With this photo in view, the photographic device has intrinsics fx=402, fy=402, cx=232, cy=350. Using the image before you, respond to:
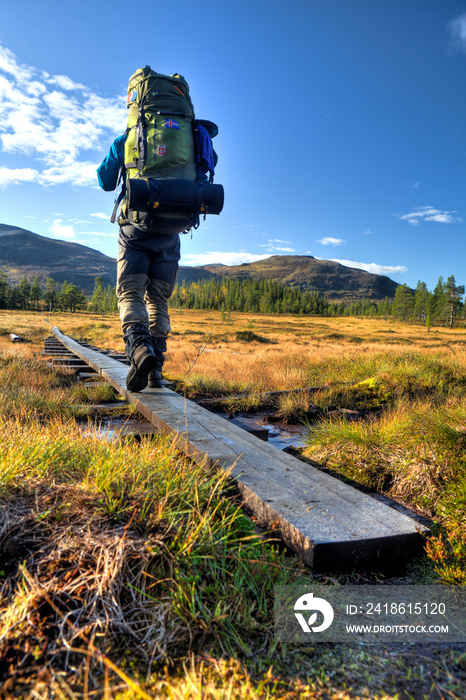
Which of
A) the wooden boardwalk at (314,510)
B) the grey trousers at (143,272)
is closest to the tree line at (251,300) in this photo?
the grey trousers at (143,272)

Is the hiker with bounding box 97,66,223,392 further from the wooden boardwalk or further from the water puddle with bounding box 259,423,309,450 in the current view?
the wooden boardwalk

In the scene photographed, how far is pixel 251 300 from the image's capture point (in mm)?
130250

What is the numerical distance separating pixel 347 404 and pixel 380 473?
2.72 metres

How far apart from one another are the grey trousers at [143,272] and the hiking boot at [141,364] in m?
0.39

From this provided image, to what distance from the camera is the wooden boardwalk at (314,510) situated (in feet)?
5.11

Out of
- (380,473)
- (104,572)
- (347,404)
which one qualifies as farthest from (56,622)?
(347,404)

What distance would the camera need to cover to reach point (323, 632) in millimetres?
1237

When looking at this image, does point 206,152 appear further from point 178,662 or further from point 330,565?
point 178,662

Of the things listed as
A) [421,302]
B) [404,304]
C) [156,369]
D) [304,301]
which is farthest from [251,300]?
[156,369]

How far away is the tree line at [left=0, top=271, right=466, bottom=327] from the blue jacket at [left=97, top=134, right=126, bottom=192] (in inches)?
3209

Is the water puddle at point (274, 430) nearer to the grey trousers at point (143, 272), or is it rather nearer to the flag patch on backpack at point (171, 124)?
the grey trousers at point (143, 272)

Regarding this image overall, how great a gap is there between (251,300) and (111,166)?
127044 mm

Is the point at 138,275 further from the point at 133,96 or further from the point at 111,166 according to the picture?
the point at 133,96

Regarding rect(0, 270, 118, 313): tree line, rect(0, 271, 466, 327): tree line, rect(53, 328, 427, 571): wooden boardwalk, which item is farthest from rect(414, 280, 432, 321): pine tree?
rect(53, 328, 427, 571): wooden boardwalk
